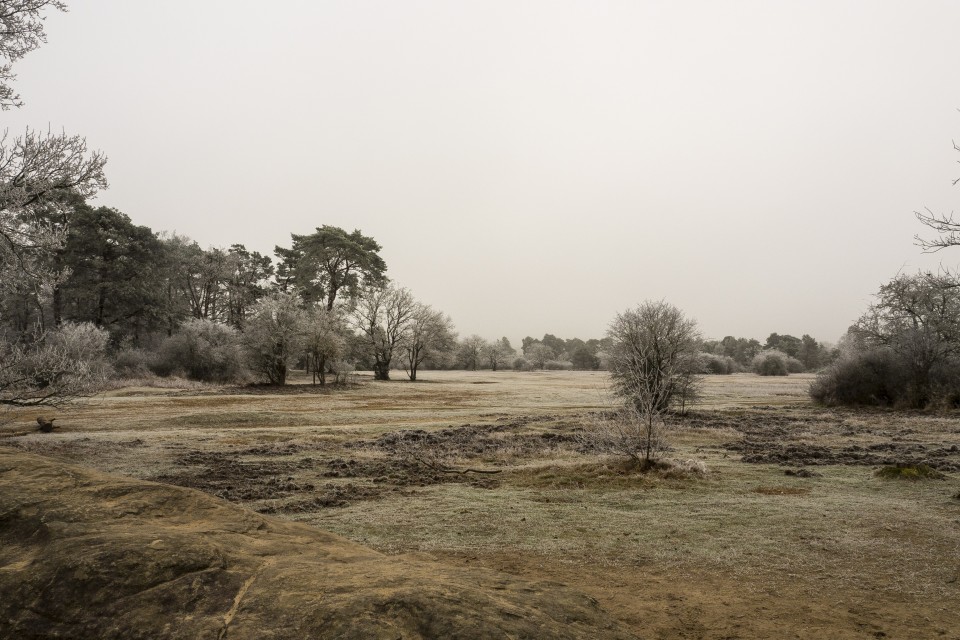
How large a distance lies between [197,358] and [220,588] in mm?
44494

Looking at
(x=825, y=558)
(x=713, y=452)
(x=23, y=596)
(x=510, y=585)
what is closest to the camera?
(x=23, y=596)

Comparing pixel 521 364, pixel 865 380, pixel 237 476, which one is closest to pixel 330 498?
pixel 237 476

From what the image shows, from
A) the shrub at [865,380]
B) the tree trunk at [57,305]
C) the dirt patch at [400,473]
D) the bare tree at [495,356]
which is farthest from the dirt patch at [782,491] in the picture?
the bare tree at [495,356]

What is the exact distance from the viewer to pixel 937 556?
272 inches

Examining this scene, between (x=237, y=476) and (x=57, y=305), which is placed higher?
(x=57, y=305)

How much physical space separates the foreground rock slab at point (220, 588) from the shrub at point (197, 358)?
4073 cm

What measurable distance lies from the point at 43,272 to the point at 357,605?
39.7 feet

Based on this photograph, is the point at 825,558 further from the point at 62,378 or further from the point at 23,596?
the point at 62,378

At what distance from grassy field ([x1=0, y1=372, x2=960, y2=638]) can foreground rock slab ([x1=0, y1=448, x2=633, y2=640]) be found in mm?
2905

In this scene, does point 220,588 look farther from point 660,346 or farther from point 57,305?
point 57,305

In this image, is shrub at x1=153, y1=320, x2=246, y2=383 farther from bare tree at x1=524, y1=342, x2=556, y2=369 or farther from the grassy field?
bare tree at x1=524, y1=342, x2=556, y2=369

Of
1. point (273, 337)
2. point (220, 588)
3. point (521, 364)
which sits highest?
point (273, 337)

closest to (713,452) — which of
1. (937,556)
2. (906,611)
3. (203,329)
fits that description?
(937,556)

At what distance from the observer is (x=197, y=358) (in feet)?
136
